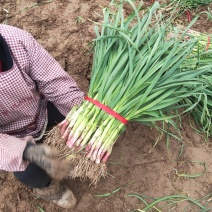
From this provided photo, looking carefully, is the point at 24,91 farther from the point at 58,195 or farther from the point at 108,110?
the point at 58,195

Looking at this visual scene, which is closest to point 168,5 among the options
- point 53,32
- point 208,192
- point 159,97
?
point 53,32

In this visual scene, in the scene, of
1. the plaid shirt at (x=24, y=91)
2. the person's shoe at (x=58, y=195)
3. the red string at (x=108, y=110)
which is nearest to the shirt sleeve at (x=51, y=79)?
the plaid shirt at (x=24, y=91)

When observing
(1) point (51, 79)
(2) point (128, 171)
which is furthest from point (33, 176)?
(2) point (128, 171)

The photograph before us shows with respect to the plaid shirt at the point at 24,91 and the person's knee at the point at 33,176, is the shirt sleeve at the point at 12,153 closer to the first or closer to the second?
the plaid shirt at the point at 24,91

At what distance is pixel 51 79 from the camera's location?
153 centimetres

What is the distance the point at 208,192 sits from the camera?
6.41ft

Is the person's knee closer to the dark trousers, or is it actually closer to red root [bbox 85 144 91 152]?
the dark trousers

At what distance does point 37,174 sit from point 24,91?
0.48 m

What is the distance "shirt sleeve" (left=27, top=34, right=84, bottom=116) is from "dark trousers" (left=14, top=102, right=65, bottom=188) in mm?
210

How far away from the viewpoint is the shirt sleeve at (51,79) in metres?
1.45

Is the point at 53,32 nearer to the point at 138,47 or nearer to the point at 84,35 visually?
the point at 84,35

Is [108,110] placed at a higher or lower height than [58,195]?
higher

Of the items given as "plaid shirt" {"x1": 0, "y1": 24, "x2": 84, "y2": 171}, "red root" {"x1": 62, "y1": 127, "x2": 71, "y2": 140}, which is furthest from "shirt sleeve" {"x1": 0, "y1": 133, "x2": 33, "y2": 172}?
"red root" {"x1": 62, "y1": 127, "x2": 71, "y2": 140}

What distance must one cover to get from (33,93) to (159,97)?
2.08 feet
